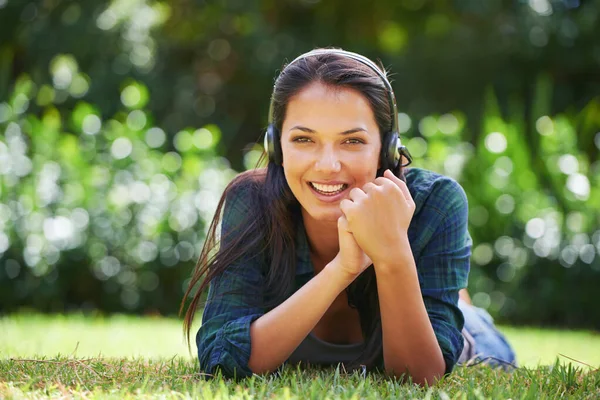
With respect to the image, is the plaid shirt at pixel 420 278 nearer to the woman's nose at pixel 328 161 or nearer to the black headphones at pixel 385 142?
the black headphones at pixel 385 142

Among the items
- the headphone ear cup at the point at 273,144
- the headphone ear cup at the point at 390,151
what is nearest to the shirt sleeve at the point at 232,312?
the headphone ear cup at the point at 273,144

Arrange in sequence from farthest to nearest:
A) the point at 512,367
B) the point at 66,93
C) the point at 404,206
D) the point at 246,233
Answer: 1. the point at 66,93
2. the point at 512,367
3. the point at 246,233
4. the point at 404,206

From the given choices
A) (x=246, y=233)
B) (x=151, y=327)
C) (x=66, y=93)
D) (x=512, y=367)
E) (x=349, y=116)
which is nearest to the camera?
(x=349, y=116)

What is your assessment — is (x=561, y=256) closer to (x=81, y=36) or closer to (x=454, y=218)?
(x=454, y=218)

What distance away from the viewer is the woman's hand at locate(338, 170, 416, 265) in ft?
7.83

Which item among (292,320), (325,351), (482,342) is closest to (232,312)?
(292,320)

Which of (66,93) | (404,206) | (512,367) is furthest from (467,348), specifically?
(66,93)

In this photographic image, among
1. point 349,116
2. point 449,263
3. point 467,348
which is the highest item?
point 349,116

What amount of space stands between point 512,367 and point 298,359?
1072 millimetres

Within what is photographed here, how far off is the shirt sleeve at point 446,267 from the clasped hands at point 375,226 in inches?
14.5

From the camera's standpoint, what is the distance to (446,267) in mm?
2754

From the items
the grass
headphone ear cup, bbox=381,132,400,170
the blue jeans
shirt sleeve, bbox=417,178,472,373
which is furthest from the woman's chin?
the blue jeans

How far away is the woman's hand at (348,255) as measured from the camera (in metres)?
2.41

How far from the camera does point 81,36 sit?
11.9 metres
